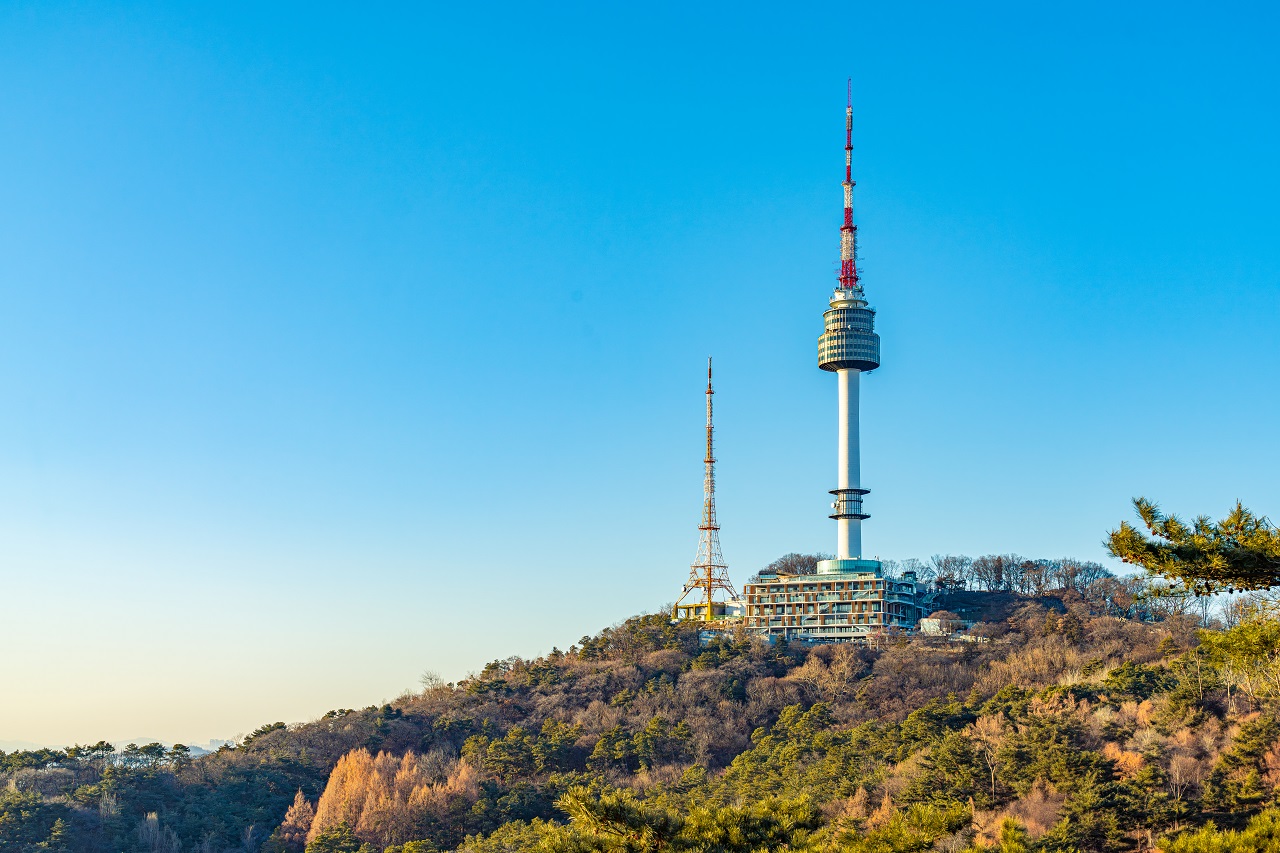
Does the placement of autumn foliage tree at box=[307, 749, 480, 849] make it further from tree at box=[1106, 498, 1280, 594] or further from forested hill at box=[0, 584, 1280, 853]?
tree at box=[1106, 498, 1280, 594]

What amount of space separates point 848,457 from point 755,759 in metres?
58.1

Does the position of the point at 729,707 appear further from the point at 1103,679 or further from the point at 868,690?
the point at 1103,679

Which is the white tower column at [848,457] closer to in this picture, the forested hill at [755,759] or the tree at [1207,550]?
the forested hill at [755,759]

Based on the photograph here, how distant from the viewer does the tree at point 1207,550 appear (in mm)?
20453

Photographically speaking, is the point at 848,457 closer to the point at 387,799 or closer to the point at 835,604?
the point at 835,604

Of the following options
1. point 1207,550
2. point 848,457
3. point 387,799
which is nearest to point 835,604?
point 848,457

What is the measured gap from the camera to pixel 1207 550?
806 inches

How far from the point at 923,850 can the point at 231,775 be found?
214ft

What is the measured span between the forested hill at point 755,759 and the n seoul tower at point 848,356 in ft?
61.8

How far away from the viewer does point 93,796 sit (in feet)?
230

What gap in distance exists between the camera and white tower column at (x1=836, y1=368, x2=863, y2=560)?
396 feet

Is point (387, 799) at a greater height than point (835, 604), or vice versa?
point (835, 604)

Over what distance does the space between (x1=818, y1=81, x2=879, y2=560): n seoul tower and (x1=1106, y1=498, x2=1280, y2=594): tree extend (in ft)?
329

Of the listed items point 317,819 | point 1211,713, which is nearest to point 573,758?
point 317,819
